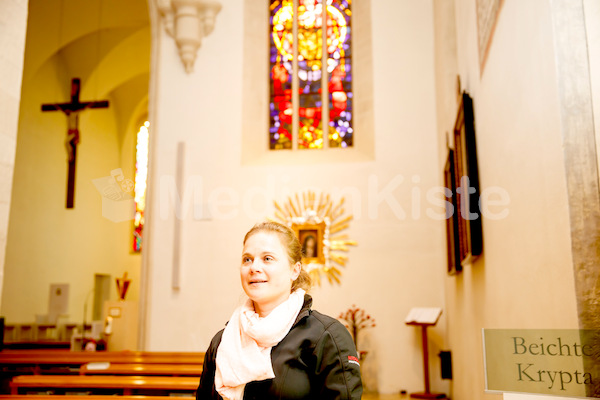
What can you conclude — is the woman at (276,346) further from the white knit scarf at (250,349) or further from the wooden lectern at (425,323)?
the wooden lectern at (425,323)

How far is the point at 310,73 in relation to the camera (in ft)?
29.1

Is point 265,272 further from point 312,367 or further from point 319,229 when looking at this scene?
point 319,229

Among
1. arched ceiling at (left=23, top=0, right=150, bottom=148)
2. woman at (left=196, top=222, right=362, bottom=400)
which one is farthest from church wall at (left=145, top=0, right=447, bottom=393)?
woman at (left=196, top=222, right=362, bottom=400)

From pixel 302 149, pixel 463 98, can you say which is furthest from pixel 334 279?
pixel 463 98

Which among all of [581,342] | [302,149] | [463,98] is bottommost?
[581,342]

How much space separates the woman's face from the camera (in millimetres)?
1672

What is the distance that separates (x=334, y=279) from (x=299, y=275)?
19.5 ft

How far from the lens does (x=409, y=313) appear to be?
7105 mm

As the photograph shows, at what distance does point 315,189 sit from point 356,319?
1.78 metres

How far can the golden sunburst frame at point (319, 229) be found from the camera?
7770 millimetres

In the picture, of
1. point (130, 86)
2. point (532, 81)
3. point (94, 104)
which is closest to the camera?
point (532, 81)

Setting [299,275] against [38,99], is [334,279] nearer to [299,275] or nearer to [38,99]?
[299,275]

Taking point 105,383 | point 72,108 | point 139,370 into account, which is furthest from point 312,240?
point 72,108

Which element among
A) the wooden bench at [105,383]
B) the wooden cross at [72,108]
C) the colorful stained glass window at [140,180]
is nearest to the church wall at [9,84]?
the wooden bench at [105,383]
